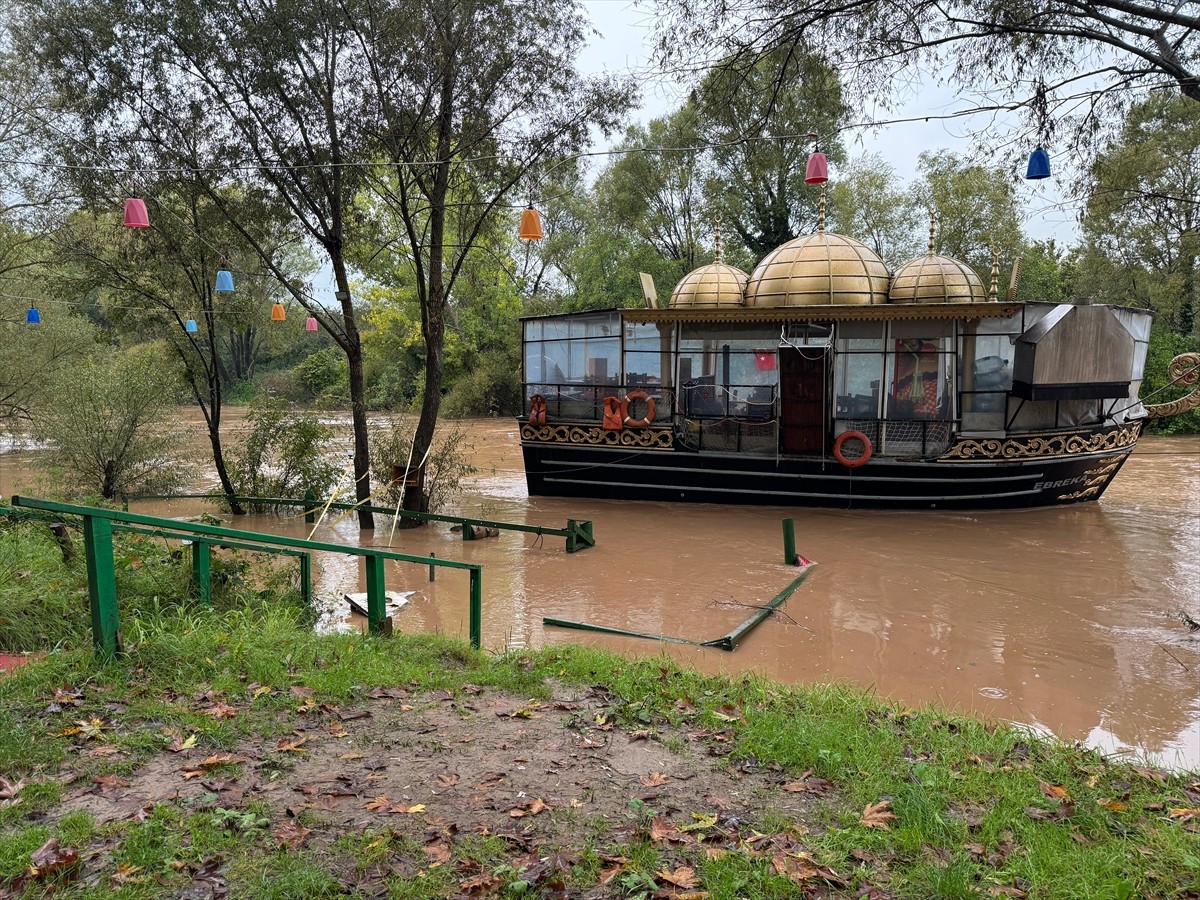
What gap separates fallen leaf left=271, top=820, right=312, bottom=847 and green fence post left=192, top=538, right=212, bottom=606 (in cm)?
326

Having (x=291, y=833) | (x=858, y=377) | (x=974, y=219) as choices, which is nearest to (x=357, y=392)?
(x=858, y=377)

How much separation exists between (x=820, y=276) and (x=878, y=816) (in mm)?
13998

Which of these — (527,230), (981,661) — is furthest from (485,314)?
(981,661)

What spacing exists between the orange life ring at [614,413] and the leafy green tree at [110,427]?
908 centimetres

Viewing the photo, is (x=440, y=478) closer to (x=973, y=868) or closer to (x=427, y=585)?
(x=427, y=585)

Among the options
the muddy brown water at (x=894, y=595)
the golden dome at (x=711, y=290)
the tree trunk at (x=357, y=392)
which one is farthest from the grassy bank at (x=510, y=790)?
the golden dome at (x=711, y=290)

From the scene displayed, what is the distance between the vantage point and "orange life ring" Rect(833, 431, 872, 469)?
15.4 meters

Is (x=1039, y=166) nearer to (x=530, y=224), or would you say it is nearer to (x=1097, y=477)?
(x=530, y=224)

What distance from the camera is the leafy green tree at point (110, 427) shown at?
15961 millimetres

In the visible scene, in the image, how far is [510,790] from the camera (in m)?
4.06

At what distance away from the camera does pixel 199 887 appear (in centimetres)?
311

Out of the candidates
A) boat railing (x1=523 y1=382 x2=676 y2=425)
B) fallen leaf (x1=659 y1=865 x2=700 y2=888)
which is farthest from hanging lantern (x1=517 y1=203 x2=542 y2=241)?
fallen leaf (x1=659 y1=865 x2=700 y2=888)

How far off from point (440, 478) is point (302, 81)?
25.2 feet

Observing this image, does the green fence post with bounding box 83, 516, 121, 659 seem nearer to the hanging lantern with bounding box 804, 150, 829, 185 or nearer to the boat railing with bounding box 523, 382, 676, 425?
the hanging lantern with bounding box 804, 150, 829, 185
